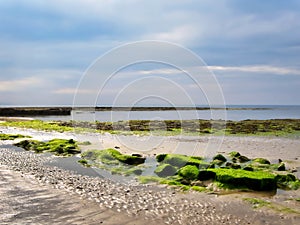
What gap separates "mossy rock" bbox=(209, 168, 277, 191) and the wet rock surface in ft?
5.90

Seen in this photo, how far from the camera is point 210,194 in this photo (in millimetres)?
12500

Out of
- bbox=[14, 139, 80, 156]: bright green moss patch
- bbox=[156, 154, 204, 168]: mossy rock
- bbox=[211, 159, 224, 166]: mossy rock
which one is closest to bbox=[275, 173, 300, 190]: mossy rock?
bbox=[156, 154, 204, 168]: mossy rock

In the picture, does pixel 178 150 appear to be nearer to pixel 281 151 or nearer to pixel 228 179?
pixel 281 151

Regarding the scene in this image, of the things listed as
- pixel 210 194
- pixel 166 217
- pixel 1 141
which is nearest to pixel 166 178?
pixel 210 194

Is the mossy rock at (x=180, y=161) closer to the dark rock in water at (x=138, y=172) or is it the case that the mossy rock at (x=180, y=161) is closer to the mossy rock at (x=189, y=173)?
the mossy rock at (x=189, y=173)

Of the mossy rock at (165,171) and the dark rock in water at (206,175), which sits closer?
the dark rock in water at (206,175)

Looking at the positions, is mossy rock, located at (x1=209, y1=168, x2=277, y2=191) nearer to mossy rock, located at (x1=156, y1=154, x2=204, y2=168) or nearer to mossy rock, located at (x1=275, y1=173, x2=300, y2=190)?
mossy rock, located at (x1=275, y1=173, x2=300, y2=190)

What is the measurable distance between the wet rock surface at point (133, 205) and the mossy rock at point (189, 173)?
2.38 m

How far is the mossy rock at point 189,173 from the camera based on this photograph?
49.4 ft

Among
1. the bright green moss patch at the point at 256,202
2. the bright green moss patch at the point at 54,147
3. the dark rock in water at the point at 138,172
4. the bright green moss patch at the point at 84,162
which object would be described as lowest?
the bright green moss patch at the point at 256,202

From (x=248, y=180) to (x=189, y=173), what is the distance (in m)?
3.04

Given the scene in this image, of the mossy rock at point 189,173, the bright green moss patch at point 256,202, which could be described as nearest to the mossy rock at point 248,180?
the mossy rock at point 189,173

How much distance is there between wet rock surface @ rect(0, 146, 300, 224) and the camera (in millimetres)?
9281

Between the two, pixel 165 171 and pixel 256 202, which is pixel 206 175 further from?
pixel 256 202
